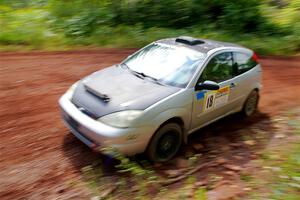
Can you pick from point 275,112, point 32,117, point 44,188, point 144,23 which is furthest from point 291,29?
point 44,188

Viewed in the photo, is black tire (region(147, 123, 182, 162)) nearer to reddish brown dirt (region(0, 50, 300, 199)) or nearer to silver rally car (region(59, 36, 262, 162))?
silver rally car (region(59, 36, 262, 162))

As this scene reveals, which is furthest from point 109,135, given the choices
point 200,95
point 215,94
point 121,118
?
point 215,94

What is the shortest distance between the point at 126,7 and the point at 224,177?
9.51 m

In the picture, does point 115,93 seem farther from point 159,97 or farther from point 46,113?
point 46,113

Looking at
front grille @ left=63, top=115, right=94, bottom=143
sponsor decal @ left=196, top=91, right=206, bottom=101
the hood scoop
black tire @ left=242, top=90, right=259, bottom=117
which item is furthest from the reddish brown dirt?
sponsor decal @ left=196, top=91, right=206, bottom=101

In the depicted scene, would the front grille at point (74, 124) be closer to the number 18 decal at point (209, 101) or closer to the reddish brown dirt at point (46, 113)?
the reddish brown dirt at point (46, 113)

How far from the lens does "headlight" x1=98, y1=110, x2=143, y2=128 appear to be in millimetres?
4930

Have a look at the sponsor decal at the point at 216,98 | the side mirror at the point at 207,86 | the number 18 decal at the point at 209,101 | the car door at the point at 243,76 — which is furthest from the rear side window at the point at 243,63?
the side mirror at the point at 207,86

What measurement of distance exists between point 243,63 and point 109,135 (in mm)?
3372

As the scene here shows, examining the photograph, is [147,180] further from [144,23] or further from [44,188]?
[144,23]

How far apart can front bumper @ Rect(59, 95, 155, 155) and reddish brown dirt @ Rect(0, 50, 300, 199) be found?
0.50 metres

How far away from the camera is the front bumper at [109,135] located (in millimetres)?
4883

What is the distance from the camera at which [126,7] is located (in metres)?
13.4

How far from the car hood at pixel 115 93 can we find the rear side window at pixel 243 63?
1.76 metres
